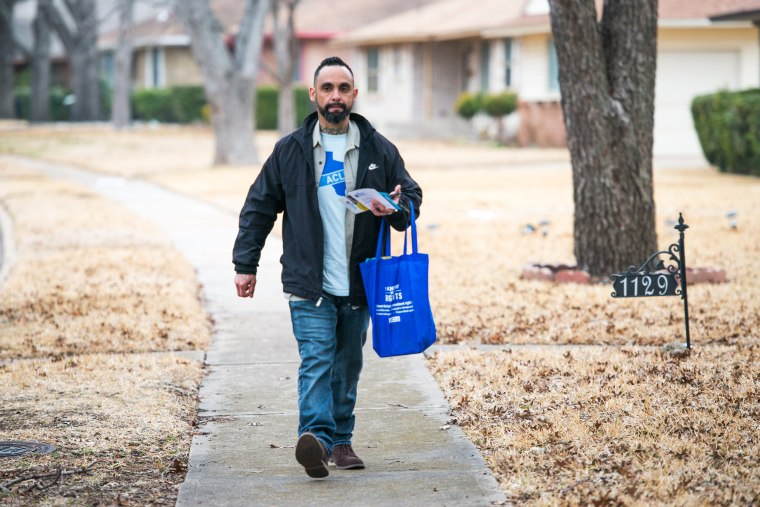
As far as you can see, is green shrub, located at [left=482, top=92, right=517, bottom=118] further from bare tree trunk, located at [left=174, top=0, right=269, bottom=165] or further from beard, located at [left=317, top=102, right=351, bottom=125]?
beard, located at [left=317, top=102, right=351, bottom=125]

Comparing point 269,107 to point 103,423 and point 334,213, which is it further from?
point 334,213

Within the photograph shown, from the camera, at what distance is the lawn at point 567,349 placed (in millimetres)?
5648

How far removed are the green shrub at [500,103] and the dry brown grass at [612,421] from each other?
26576mm

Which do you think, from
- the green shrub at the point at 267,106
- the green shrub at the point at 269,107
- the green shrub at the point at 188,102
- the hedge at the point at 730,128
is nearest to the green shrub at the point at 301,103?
the green shrub at the point at 269,107

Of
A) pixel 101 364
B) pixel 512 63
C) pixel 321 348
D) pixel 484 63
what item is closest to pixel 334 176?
pixel 321 348

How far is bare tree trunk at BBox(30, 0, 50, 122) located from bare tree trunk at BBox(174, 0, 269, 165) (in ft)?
86.3

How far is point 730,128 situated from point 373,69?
71.8ft

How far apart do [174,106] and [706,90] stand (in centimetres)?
2693

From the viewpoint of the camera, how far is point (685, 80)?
3028cm

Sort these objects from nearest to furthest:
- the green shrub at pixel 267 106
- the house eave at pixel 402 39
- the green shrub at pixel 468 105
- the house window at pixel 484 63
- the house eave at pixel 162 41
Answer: the green shrub at pixel 468 105 → the house eave at pixel 402 39 → the house window at pixel 484 63 → the green shrub at pixel 267 106 → the house eave at pixel 162 41

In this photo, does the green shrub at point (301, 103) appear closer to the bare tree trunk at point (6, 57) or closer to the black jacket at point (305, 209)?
the bare tree trunk at point (6, 57)

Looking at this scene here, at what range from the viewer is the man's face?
5477mm

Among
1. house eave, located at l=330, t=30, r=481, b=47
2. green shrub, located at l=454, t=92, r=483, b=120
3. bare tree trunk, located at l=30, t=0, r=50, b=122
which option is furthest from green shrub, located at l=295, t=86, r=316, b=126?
bare tree trunk, located at l=30, t=0, r=50, b=122

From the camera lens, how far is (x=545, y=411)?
6.73m
